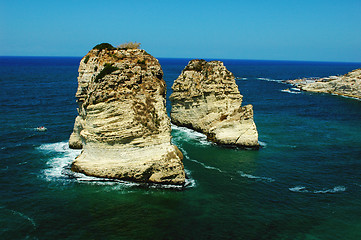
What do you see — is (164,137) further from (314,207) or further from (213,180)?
(314,207)

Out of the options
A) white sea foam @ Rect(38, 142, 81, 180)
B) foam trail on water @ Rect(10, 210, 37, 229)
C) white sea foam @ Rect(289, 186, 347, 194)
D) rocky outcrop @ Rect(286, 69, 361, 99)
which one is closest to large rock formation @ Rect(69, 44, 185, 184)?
white sea foam @ Rect(38, 142, 81, 180)

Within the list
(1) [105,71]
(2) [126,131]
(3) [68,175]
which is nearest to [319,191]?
(2) [126,131]

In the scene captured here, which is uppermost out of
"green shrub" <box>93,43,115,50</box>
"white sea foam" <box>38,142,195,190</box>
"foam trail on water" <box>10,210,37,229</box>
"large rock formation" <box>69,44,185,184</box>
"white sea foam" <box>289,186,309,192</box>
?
"green shrub" <box>93,43,115,50</box>

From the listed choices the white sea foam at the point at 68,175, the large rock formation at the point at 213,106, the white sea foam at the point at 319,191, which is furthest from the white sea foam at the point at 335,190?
the large rock formation at the point at 213,106

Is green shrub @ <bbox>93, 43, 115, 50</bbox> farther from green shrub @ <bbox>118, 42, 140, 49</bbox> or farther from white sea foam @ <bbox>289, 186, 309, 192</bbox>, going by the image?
white sea foam @ <bbox>289, 186, 309, 192</bbox>

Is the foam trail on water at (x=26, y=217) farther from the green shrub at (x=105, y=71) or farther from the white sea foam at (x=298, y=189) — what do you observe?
the white sea foam at (x=298, y=189)
